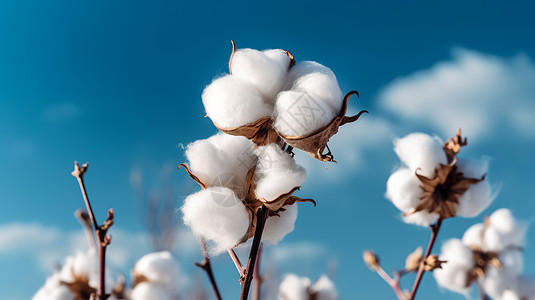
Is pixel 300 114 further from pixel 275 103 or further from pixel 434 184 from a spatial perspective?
pixel 434 184

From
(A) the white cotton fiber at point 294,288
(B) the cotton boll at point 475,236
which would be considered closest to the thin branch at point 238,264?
(A) the white cotton fiber at point 294,288

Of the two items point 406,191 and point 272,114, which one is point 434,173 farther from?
point 272,114

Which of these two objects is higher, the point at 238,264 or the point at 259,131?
the point at 259,131

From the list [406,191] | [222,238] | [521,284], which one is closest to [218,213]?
[222,238]

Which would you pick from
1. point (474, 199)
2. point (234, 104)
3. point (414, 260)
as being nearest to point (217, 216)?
point (234, 104)

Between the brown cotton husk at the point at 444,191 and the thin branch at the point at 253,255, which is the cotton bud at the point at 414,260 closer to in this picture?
the brown cotton husk at the point at 444,191

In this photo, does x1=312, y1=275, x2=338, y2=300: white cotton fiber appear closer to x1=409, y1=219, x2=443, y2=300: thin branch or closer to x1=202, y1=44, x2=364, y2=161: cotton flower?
x1=409, y1=219, x2=443, y2=300: thin branch

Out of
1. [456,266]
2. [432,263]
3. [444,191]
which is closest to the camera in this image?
[432,263]
